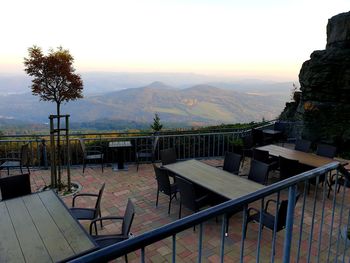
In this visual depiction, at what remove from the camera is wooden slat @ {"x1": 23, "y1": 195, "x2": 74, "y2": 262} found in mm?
2514

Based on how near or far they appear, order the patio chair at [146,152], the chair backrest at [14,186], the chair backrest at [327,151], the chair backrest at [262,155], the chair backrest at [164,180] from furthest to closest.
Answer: the patio chair at [146,152]
the chair backrest at [327,151]
the chair backrest at [262,155]
the chair backrest at [164,180]
the chair backrest at [14,186]

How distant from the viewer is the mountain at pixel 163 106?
351 feet

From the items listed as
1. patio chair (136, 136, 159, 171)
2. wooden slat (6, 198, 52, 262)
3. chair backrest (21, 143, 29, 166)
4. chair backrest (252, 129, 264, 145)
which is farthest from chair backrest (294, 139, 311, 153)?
chair backrest (21, 143, 29, 166)

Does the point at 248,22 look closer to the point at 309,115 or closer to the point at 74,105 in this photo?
the point at 309,115

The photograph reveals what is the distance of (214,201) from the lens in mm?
4645

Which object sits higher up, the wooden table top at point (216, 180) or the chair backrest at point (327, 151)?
the chair backrest at point (327, 151)

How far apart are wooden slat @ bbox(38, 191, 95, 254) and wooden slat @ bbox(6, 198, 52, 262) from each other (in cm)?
23

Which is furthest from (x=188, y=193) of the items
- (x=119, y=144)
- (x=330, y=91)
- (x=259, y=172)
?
(x=330, y=91)

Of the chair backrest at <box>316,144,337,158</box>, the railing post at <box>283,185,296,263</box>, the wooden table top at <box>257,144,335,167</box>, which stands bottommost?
the wooden table top at <box>257,144,335,167</box>

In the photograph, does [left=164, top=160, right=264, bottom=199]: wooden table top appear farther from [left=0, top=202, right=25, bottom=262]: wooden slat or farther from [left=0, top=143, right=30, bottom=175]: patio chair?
[left=0, top=143, right=30, bottom=175]: patio chair

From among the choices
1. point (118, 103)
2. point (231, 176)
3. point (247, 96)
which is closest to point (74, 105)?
point (118, 103)

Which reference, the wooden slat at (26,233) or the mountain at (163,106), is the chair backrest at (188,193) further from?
the mountain at (163,106)

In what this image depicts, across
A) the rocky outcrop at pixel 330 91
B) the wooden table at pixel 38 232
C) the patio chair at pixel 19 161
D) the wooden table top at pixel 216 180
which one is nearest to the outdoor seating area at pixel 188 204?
the wooden table top at pixel 216 180

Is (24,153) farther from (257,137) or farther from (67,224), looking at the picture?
(257,137)
